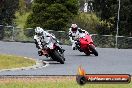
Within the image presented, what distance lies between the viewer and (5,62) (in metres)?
20.8

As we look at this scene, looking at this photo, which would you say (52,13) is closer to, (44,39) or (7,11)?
(7,11)

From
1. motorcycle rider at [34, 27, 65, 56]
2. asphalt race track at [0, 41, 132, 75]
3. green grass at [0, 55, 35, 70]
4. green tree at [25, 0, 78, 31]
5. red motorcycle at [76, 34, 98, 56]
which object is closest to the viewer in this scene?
asphalt race track at [0, 41, 132, 75]

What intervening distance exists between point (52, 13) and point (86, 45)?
76.0 ft

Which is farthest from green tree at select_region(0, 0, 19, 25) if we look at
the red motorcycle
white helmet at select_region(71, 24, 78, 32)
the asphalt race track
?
the red motorcycle

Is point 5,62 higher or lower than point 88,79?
lower

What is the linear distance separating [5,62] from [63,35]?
16.6 m

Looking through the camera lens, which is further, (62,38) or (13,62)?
(62,38)

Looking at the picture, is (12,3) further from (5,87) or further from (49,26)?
(5,87)

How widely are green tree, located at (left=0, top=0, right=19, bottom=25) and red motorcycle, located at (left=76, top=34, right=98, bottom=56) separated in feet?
69.7

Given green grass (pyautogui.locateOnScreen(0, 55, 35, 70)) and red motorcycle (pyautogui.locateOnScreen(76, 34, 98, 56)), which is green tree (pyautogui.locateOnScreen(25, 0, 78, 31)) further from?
green grass (pyautogui.locateOnScreen(0, 55, 35, 70))

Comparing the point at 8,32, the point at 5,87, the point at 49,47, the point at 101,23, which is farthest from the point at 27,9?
the point at 5,87

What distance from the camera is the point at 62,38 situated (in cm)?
3719

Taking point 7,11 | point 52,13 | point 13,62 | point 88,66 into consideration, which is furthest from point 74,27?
point 52,13

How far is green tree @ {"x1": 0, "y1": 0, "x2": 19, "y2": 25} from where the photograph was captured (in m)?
47.4
